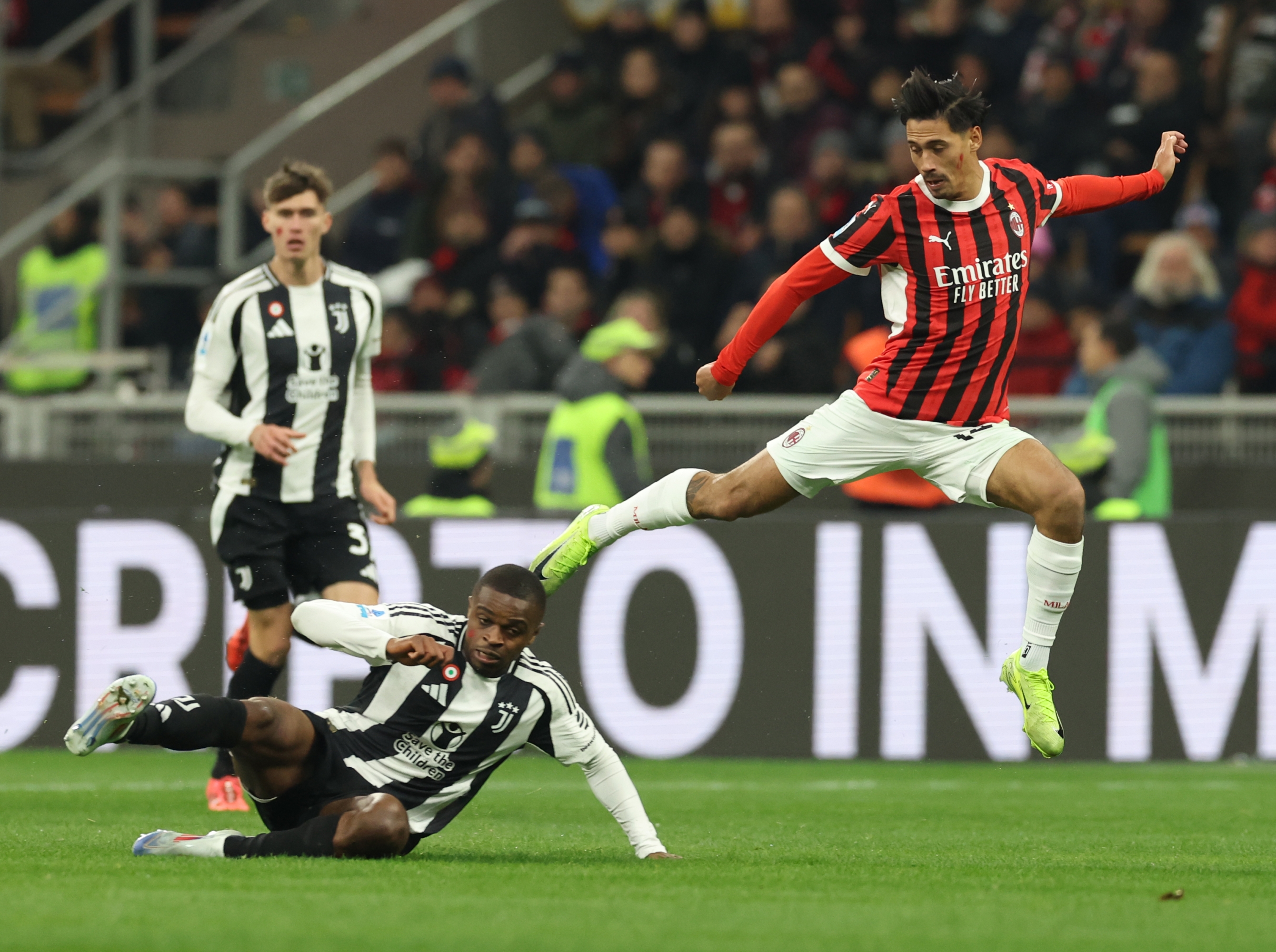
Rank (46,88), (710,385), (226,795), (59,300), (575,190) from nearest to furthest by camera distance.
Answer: (710,385) → (226,795) → (575,190) → (59,300) → (46,88)

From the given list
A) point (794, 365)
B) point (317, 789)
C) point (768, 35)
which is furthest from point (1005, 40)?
point (317, 789)

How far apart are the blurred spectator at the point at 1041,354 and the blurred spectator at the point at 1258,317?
40.7 inches

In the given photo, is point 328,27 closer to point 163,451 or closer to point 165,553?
point 163,451

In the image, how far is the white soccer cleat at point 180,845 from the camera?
254 inches

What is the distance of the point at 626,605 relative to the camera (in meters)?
11.2

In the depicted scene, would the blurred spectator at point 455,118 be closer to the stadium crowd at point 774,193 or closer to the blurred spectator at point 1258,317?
the stadium crowd at point 774,193

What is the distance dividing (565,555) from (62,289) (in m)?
8.50

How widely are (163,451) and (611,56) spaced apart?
526 centimetres

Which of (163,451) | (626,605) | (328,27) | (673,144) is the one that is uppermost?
(328,27)

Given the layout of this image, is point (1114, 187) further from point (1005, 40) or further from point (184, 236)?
point (184, 236)

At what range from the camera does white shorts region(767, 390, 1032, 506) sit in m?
7.40

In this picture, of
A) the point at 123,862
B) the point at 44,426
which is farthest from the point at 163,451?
the point at 123,862

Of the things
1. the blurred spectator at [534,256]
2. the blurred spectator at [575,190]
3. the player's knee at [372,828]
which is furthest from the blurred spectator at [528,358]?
the player's knee at [372,828]

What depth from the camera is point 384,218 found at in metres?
15.5
